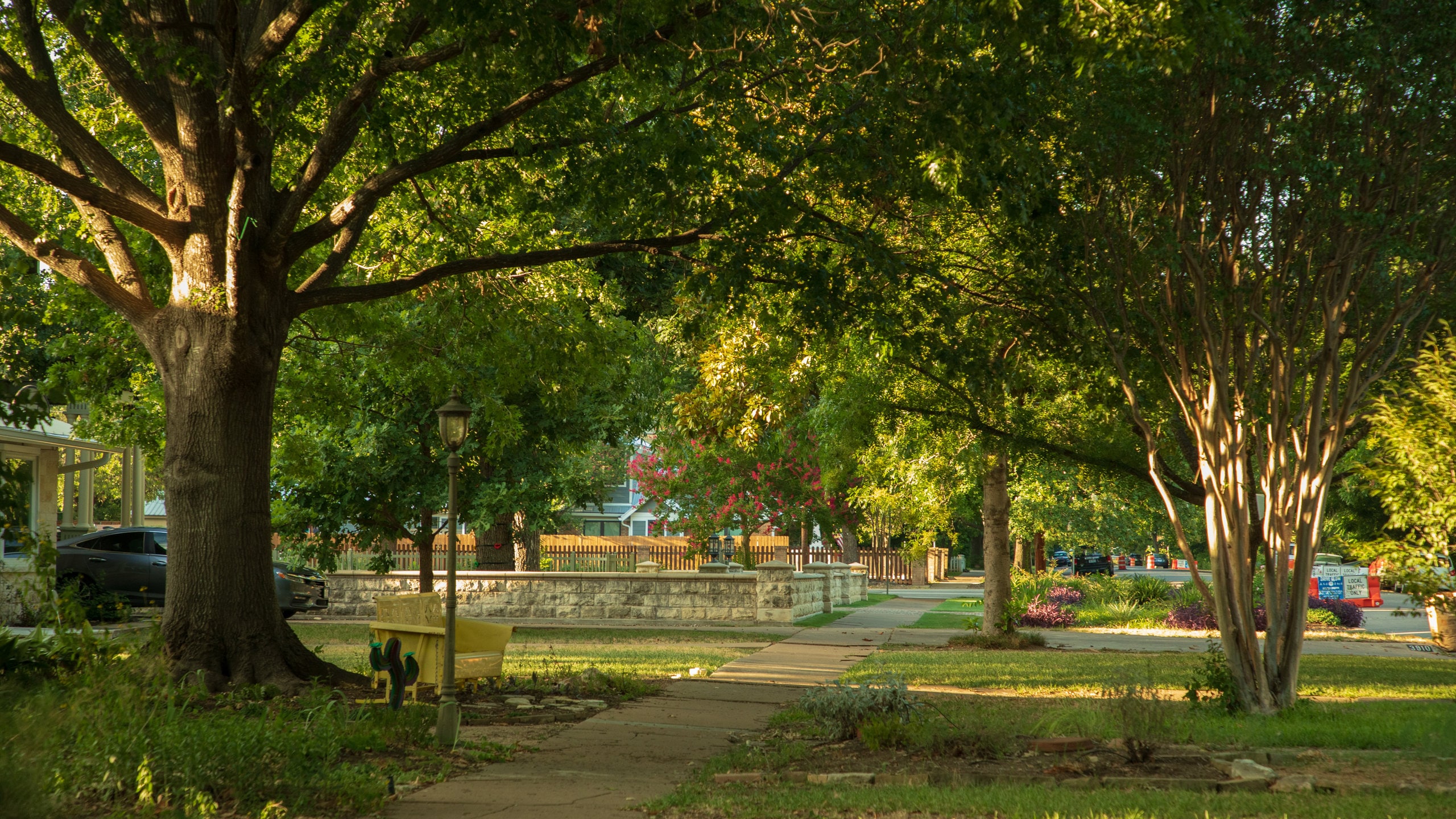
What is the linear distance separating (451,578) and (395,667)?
32.9 inches

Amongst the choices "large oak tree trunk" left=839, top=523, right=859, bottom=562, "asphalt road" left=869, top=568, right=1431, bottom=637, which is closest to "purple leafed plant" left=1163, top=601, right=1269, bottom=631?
"asphalt road" left=869, top=568, right=1431, bottom=637

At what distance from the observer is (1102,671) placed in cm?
1341

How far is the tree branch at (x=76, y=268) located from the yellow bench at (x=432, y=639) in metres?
3.79

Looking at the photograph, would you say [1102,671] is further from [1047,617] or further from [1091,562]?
[1091,562]

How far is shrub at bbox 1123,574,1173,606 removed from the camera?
2500 cm

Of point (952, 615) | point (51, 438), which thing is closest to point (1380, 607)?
point (952, 615)

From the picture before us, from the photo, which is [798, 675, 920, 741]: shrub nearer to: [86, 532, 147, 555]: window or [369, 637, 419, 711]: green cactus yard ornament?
[369, 637, 419, 711]: green cactus yard ornament

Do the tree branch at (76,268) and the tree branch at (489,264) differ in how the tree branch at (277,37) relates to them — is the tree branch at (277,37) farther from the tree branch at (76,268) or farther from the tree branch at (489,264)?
the tree branch at (76,268)

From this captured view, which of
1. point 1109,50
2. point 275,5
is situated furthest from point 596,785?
point 275,5

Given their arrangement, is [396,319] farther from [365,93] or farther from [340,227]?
[365,93]

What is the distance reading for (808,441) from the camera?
87.9ft

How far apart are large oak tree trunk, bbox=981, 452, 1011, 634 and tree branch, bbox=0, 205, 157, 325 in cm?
1259

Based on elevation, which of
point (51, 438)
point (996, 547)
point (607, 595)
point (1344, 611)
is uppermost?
point (51, 438)

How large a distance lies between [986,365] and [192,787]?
7.74m
